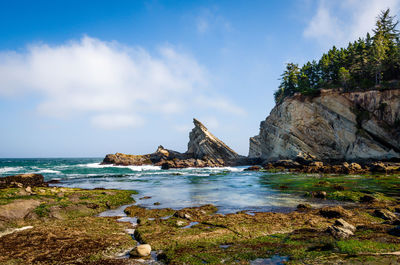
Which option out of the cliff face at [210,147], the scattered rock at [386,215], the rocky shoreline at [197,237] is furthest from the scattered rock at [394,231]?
the cliff face at [210,147]

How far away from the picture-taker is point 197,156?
8988cm

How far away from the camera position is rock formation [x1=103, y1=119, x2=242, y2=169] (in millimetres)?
79881

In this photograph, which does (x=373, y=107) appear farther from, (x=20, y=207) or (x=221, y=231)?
(x=20, y=207)

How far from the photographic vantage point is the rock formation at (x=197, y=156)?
262 feet

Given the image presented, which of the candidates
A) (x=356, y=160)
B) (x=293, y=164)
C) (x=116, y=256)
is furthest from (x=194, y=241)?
(x=356, y=160)

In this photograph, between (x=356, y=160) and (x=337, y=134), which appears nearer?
(x=356, y=160)

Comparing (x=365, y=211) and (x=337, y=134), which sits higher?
(x=337, y=134)

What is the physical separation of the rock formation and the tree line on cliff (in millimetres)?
29161

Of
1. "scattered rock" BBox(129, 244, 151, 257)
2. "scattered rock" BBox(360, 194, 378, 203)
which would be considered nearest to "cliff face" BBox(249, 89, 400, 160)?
"scattered rock" BBox(360, 194, 378, 203)

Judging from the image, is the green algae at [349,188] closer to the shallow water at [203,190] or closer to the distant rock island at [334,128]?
the shallow water at [203,190]

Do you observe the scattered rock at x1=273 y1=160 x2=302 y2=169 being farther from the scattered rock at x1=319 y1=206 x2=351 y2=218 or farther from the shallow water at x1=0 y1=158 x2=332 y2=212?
the scattered rock at x1=319 y1=206 x2=351 y2=218

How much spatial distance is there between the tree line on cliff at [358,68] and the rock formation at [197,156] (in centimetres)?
2916

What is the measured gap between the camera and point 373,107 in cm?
5350

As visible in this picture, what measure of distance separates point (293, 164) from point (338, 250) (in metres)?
50.7
